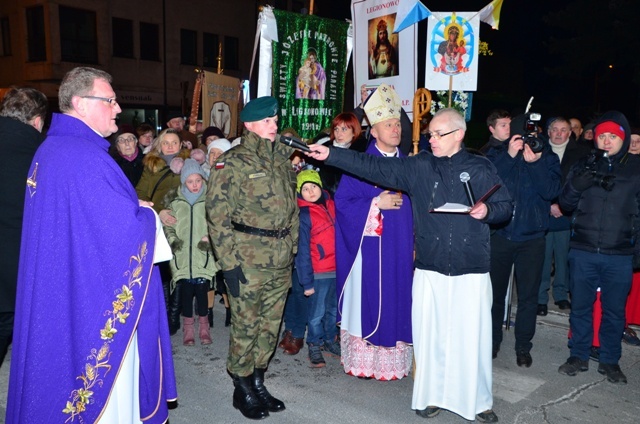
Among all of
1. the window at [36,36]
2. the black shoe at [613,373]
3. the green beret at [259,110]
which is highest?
the window at [36,36]

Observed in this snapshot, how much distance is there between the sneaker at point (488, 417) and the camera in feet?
13.6

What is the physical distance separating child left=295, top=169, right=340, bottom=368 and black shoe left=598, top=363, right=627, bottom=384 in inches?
90.4

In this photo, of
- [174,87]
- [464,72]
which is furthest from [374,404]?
[174,87]

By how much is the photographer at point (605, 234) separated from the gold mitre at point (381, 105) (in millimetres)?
1634

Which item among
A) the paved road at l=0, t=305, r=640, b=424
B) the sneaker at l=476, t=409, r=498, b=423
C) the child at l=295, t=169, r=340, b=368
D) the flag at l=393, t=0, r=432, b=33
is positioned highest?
the flag at l=393, t=0, r=432, b=33

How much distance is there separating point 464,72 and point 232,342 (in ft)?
12.2

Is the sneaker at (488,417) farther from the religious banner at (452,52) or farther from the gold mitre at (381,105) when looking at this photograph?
the religious banner at (452,52)

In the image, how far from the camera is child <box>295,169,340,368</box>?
5.29 metres

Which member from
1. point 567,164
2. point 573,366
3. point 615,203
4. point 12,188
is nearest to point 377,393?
point 573,366

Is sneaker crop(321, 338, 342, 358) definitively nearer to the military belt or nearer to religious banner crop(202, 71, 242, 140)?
the military belt

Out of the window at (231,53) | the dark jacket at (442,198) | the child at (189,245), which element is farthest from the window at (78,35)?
the dark jacket at (442,198)

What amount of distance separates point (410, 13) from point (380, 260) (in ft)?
9.67

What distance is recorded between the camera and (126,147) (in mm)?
6871

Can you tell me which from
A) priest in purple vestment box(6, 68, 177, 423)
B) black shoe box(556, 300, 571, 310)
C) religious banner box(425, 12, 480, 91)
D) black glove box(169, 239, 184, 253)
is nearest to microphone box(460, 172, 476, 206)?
priest in purple vestment box(6, 68, 177, 423)
